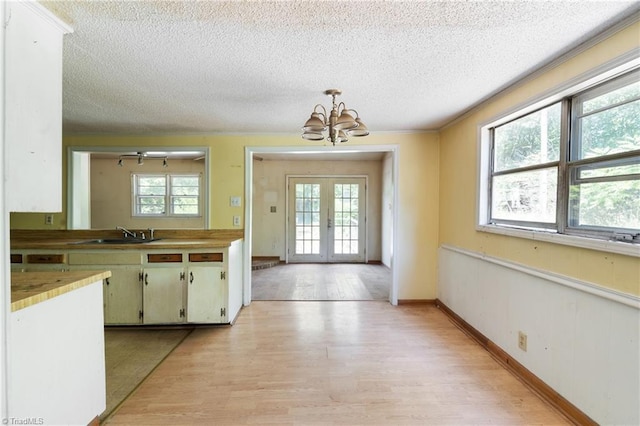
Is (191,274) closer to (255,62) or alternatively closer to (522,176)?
(255,62)

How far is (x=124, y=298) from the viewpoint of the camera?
2842 mm

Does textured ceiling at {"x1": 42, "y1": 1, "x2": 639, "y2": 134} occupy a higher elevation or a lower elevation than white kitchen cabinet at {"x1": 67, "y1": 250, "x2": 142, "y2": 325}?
higher

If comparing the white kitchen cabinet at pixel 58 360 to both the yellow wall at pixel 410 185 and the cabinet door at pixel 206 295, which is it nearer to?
Answer: the cabinet door at pixel 206 295

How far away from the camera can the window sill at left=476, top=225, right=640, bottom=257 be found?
1.37 meters

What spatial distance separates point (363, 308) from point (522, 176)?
7.16 ft

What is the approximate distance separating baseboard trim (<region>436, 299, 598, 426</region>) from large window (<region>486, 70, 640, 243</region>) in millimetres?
1017

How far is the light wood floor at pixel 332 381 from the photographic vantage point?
1677mm

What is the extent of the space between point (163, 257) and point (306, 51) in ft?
7.77

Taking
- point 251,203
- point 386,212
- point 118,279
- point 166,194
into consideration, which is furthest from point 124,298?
point 386,212

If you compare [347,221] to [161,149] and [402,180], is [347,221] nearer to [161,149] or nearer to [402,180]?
[402,180]

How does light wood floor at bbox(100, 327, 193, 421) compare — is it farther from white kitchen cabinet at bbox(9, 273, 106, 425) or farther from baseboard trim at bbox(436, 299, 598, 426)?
baseboard trim at bbox(436, 299, 598, 426)

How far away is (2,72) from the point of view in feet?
3.67

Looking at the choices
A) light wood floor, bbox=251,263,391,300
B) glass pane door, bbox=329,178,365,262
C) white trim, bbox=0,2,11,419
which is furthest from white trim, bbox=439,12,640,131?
glass pane door, bbox=329,178,365,262

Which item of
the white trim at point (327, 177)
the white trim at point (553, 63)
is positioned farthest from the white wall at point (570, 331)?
the white trim at point (327, 177)
